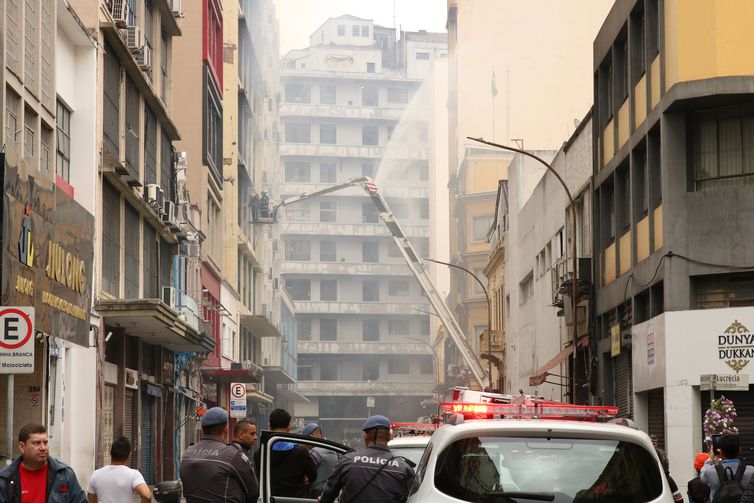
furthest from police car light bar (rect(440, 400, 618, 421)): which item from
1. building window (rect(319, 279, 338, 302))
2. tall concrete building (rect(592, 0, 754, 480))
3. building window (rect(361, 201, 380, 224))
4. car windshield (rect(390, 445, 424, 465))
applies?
building window (rect(361, 201, 380, 224))

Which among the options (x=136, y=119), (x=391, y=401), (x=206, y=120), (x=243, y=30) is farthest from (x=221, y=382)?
(x=391, y=401)

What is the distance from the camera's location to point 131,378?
35.2 m

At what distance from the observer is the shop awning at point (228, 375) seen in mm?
50906

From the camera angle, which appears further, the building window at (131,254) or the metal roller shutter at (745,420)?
the building window at (131,254)

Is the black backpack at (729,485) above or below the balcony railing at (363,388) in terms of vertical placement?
above

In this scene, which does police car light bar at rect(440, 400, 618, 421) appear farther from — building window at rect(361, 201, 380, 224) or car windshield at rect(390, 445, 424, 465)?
building window at rect(361, 201, 380, 224)

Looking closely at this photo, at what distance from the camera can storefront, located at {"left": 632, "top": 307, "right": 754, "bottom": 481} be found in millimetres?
25516

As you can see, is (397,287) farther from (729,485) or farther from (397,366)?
(729,485)

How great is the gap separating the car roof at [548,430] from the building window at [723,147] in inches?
738

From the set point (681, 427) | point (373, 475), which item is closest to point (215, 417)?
point (373, 475)

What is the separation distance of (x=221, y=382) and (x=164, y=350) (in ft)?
46.8

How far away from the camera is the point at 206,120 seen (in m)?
49.3

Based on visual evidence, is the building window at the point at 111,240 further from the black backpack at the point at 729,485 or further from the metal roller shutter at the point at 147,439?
the black backpack at the point at 729,485

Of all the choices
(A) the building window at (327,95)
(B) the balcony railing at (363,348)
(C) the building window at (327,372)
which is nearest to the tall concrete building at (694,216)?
(B) the balcony railing at (363,348)
